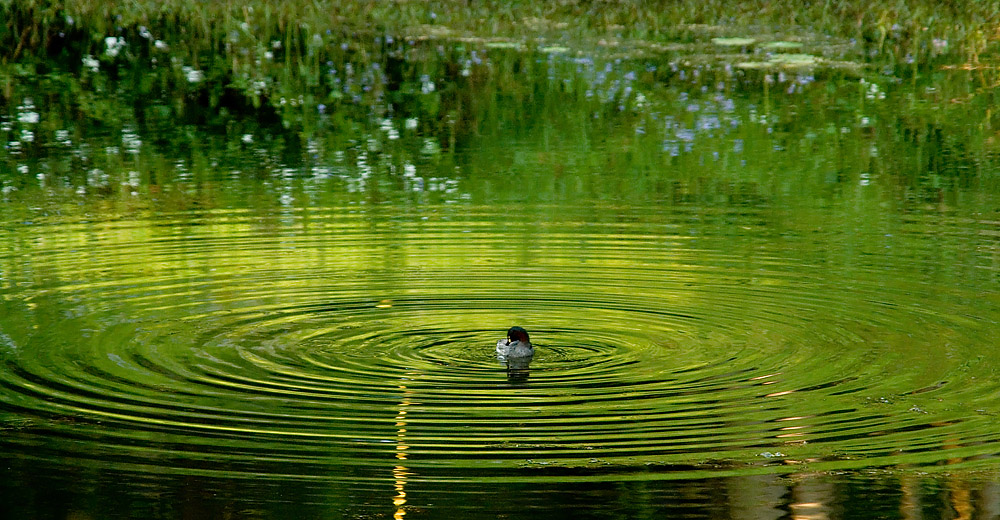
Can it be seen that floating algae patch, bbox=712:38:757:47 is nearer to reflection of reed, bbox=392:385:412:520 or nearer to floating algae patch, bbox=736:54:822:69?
floating algae patch, bbox=736:54:822:69

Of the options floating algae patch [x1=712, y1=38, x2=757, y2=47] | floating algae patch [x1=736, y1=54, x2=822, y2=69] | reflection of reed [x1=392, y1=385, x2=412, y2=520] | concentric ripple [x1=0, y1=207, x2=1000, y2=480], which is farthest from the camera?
floating algae patch [x1=712, y1=38, x2=757, y2=47]

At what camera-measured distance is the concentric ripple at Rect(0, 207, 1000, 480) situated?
23.1 ft

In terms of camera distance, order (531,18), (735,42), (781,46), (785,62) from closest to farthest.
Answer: (785,62), (781,46), (735,42), (531,18)

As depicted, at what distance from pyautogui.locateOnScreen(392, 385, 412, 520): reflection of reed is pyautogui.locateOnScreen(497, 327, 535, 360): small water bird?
3.18 ft

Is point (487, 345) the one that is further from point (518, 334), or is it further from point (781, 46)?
point (781, 46)

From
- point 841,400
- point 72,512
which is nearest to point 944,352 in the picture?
point 841,400

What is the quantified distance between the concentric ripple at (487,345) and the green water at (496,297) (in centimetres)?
3

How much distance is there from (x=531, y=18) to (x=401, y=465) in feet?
67.8

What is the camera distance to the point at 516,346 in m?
8.76

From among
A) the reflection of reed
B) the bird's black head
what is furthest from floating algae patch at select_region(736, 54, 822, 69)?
the reflection of reed

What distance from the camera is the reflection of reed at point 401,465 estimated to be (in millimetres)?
6339

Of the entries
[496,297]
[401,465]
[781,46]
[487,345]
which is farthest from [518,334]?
[781,46]

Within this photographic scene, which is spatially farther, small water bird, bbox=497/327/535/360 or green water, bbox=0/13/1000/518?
small water bird, bbox=497/327/535/360

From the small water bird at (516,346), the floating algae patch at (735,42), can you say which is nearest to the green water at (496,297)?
the small water bird at (516,346)
